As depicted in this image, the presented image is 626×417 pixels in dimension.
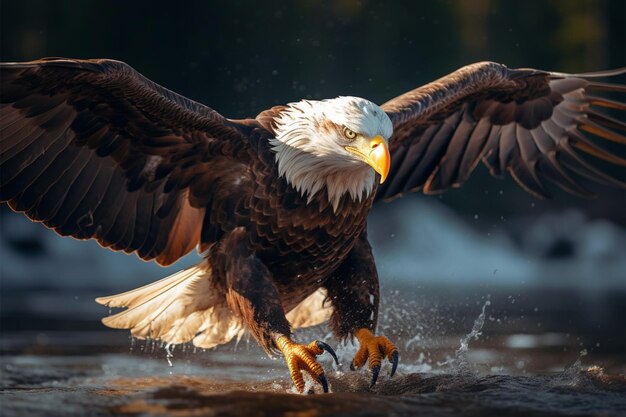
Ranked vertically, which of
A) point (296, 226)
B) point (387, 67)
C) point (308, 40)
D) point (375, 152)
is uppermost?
point (308, 40)

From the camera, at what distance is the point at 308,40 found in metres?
18.9

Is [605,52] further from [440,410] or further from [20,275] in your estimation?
[440,410]

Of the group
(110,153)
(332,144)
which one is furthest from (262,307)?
(110,153)

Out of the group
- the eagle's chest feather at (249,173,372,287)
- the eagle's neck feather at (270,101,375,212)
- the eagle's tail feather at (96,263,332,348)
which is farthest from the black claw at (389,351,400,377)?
the eagle's tail feather at (96,263,332,348)

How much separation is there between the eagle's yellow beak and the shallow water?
97 centimetres

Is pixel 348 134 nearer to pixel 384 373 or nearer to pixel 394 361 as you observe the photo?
pixel 394 361

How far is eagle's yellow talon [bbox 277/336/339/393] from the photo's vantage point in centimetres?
466

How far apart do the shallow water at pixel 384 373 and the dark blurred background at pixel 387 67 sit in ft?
15.0

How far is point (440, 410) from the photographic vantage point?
4.12 m

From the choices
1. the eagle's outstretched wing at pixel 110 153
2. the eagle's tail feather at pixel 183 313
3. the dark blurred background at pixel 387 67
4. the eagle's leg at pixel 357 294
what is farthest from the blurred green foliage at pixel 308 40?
the eagle's outstretched wing at pixel 110 153

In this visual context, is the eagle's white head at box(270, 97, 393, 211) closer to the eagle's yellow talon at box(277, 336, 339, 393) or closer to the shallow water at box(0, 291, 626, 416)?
the eagle's yellow talon at box(277, 336, 339, 393)

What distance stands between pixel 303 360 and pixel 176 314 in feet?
3.92

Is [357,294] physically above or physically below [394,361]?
above

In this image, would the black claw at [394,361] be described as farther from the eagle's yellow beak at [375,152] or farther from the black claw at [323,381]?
the eagle's yellow beak at [375,152]
